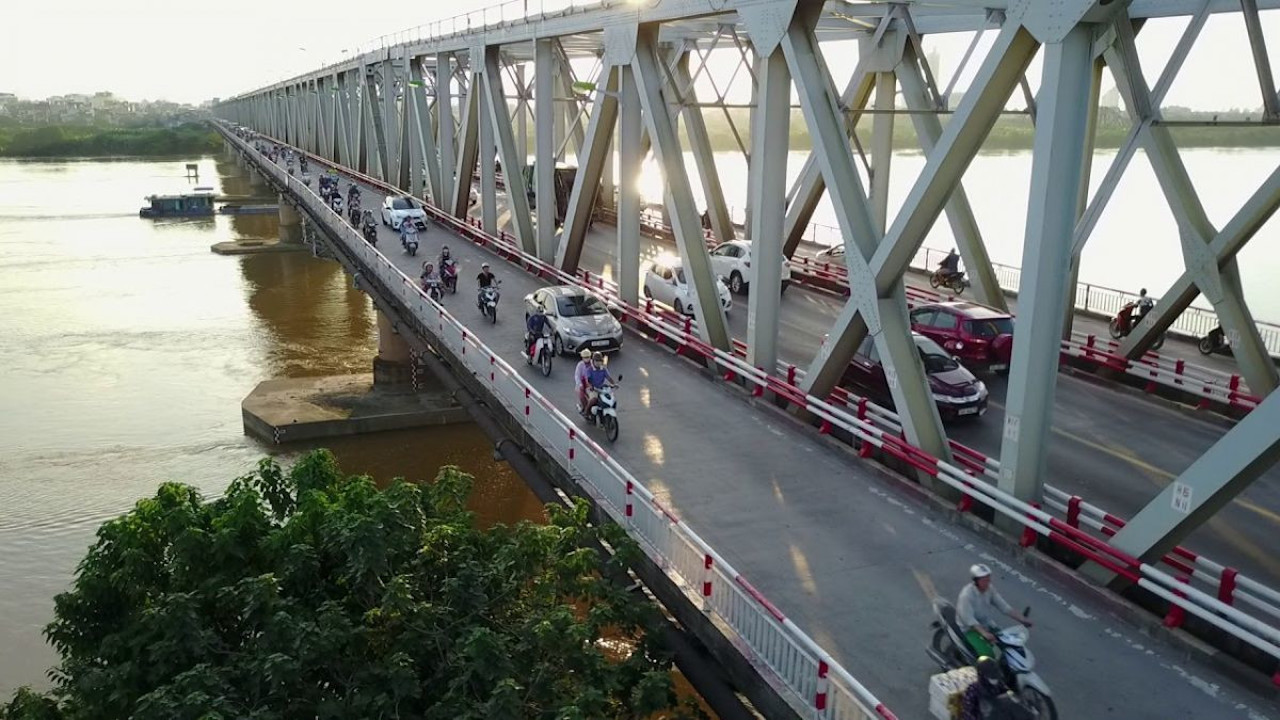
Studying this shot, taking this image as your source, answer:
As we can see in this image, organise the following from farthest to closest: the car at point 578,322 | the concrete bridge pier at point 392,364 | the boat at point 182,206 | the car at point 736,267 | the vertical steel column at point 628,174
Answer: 1. the boat at point 182,206
2. the concrete bridge pier at point 392,364
3. the car at point 736,267
4. the vertical steel column at point 628,174
5. the car at point 578,322

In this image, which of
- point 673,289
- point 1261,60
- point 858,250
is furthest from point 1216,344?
point 673,289

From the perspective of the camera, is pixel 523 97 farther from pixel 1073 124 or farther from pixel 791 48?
pixel 1073 124

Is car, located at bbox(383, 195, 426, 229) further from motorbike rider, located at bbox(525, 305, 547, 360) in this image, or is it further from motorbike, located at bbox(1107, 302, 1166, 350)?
motorbike, located at bbox(1107, 302, 1166, 350)

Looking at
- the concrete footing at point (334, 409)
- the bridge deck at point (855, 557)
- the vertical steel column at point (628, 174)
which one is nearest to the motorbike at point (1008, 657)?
the bridge deck at point (855, 557)

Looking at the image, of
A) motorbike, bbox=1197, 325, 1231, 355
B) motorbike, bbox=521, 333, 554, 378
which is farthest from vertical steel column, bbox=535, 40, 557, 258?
motorbike, bbox=1197, 325, 1231, 355

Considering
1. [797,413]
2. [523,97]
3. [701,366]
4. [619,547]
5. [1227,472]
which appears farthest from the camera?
[523,97]

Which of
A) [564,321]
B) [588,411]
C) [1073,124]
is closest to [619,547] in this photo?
[588,411]

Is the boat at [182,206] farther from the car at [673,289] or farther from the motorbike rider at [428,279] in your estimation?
the car at [673,289]
